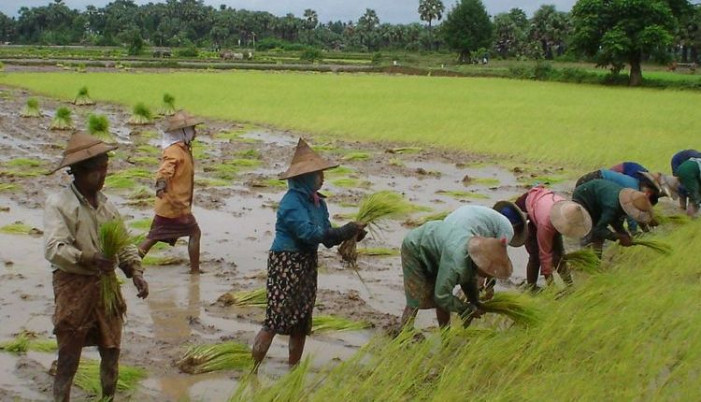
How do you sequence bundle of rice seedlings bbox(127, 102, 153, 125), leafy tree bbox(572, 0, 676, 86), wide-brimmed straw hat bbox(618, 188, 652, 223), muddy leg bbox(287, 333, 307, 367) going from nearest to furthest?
muddy leg bbox(287, 333, 307, 367) → wide-brimmed straw hat bbox(618, 188, 652, 223) → bundle of rice seedlings bbox(127, 102, 153, 125) → leafy tree bbox(572, 0, 676, 86)

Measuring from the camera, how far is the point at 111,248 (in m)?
3.24

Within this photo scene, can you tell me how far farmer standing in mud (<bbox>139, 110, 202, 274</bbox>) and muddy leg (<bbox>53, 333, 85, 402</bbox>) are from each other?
7.95ft

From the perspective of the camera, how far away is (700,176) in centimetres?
733

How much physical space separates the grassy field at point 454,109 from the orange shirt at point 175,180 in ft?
23.5

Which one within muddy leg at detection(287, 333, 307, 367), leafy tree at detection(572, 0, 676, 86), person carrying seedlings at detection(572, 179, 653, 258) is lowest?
muddy leg at detection(287, 333, 307, 367)

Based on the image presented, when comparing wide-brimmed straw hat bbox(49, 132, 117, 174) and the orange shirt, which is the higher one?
wide-brimmed straw hat bbox(49, 132, 117, 174)

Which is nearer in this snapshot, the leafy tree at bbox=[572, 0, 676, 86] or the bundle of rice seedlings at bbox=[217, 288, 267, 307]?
the bundle of rice seedlings at bbox=[217, 288, 267, 307]

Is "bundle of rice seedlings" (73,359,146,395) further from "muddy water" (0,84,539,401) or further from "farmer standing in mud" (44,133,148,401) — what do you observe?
"farmer standing in mud" (44,133,148,401)

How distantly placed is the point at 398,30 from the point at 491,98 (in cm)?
5895

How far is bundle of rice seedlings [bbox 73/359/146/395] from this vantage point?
3.73m

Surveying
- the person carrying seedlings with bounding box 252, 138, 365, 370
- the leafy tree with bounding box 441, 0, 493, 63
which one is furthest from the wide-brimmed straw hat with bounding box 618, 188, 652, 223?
the leafy tree with bounding box 441, 0, 493, 63

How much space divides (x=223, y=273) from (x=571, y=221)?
2706 mm

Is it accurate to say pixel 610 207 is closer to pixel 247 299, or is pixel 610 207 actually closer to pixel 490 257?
pixel 490 257

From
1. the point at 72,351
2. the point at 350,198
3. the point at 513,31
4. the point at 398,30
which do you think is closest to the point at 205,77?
the point at 350,198
